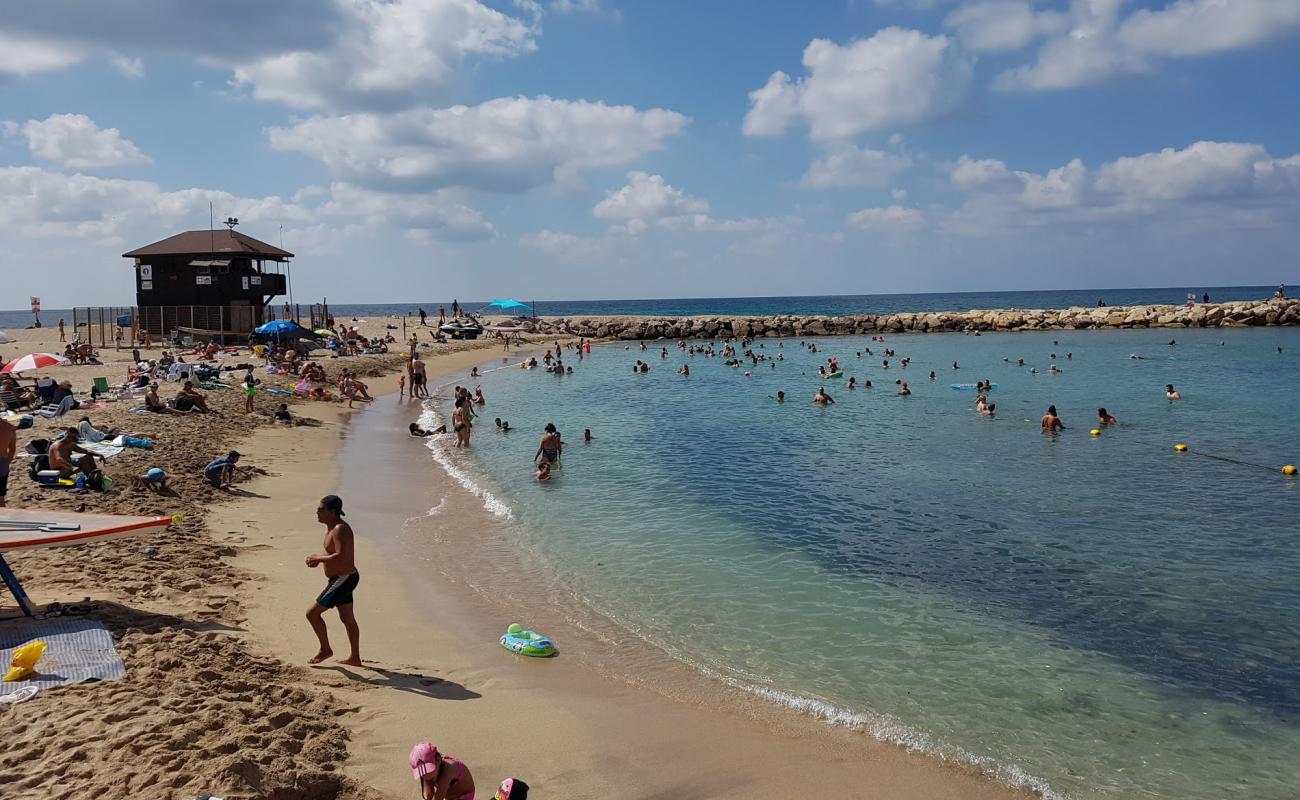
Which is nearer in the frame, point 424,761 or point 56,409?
point 424,761

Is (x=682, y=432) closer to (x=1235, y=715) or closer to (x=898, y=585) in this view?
(x=898, y=585)

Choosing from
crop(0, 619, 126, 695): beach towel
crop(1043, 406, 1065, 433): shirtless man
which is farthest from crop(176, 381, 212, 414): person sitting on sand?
crop(1043, 406, 1065, 433): shirtless man

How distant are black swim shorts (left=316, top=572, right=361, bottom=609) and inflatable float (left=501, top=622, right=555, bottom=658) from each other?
70.5 inches

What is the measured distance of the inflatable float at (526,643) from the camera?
822 centimetres

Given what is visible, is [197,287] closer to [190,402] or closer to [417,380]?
[417,380]

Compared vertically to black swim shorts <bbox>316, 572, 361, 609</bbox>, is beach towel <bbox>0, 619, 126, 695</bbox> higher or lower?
lower

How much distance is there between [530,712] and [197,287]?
39.9 meters

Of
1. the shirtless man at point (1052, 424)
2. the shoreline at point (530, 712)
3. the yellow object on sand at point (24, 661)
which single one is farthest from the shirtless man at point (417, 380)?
the yellow object on sand at point (24, 661)

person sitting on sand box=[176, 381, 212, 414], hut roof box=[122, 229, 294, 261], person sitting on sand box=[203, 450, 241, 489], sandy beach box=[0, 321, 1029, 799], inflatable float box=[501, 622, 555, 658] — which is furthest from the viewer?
hut roof box=[122, 229, 294, 261]

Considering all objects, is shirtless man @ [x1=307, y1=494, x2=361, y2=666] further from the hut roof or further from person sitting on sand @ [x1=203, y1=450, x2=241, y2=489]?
the hut roof

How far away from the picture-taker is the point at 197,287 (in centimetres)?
3981

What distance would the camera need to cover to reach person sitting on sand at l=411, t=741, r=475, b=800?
4770 mm

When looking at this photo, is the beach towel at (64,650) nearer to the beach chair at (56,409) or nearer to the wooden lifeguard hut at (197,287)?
the beach chair at (56,409)

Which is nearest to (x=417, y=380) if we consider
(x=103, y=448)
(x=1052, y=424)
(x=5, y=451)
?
(x=103, y=448)
